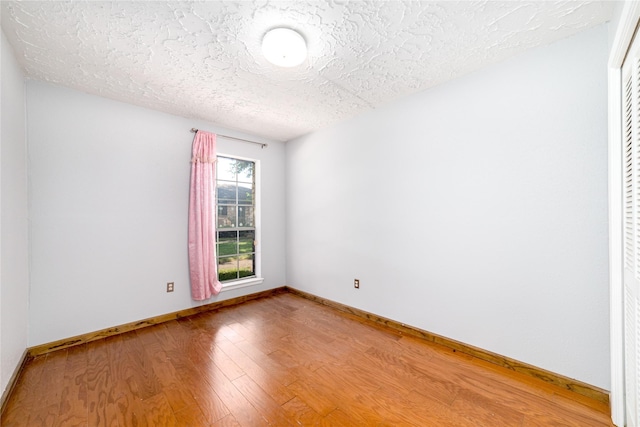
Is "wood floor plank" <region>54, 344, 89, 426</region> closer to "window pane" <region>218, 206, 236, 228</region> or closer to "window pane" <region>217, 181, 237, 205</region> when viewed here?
"window pane" <region>218, 206, 236, 228</region>

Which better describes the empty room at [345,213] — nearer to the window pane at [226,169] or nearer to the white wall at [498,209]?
the white wall at [498,209]

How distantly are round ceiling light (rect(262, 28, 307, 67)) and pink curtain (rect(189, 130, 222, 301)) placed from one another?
1.71 meters

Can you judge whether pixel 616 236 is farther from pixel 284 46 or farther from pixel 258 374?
pixel 258 374

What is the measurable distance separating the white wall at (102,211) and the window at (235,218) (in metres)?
0.51

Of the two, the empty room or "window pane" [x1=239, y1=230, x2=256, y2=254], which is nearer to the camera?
the empty room

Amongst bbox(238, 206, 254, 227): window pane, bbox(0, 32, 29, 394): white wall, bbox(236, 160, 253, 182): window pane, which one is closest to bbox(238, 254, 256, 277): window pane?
bbox(238, 206, 254, 227): window pane

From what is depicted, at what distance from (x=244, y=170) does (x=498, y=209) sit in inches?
122

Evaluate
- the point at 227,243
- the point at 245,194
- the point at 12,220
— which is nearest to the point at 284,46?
the point at 12,220

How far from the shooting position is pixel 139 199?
270cm

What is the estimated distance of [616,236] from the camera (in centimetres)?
142

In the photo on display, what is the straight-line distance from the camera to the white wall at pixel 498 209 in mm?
1628

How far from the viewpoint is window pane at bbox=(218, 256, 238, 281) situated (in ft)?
11.5

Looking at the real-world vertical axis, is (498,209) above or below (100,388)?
above

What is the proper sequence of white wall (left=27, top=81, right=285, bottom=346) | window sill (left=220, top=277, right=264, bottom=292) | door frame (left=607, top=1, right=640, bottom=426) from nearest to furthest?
door frame (left=607, top=1, right=640, bottom=426), white wall (left=27, top=81, right=285, bottom=346), window sill (left=220, top=277, right=264, bottom=292)
